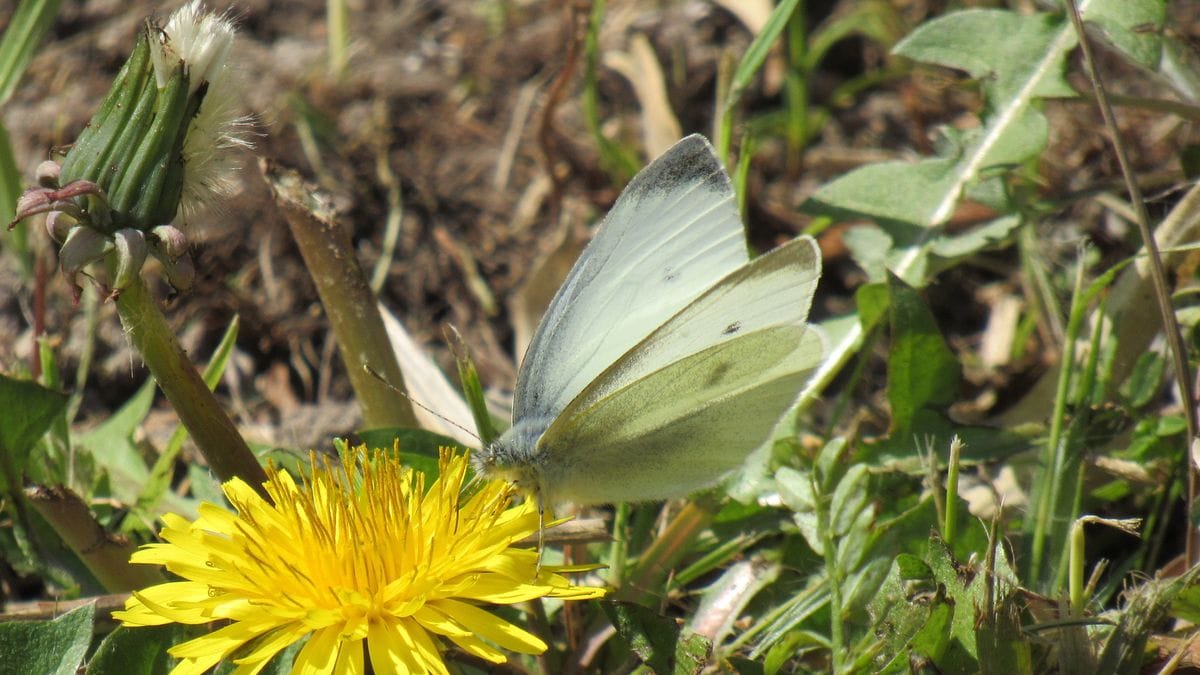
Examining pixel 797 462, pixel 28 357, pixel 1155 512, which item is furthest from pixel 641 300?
pixel 28 357

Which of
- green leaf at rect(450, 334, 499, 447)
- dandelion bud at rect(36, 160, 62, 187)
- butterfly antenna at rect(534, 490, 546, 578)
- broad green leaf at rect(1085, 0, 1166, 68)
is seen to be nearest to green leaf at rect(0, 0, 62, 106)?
dandelion bud at rect(36, 160, 62, 187)

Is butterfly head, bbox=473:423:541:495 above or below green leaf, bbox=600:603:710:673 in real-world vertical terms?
above

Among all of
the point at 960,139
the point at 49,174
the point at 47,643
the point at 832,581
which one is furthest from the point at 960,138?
the point at 47,643

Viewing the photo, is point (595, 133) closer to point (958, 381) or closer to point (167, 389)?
point (958, 381)

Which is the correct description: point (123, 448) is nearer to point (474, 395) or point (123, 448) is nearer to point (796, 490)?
point (474, 395)

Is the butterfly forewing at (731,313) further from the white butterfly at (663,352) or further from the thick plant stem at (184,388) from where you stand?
the thick plant stem at (184,388)

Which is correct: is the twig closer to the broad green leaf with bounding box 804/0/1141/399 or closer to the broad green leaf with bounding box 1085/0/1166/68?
the broad green leaf with bounding box 1085/0/1166/68
